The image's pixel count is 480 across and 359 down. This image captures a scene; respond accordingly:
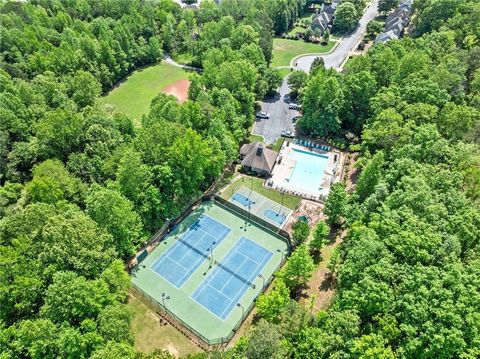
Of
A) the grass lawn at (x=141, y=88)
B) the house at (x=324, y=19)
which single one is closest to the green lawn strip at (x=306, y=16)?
the house at (x=324, y=19)

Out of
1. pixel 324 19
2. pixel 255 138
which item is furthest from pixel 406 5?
pixel 255 138

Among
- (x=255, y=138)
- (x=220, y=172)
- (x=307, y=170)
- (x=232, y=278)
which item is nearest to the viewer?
(x=232, y=278)

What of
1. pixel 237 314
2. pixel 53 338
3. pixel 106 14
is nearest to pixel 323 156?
pixel 237 314

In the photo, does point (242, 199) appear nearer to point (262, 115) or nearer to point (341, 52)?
point (262, 115)

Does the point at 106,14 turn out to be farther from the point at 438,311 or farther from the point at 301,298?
the point at 438,311

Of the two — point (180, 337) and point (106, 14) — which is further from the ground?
point (106, 14)

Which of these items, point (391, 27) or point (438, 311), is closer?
point (438, 311)
